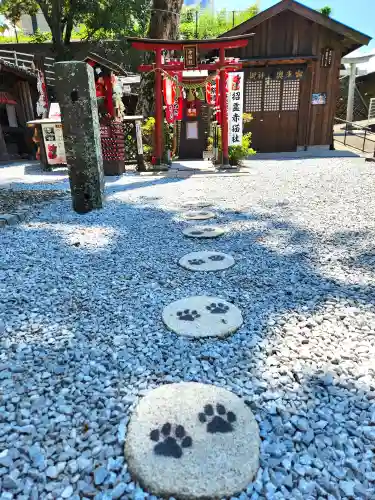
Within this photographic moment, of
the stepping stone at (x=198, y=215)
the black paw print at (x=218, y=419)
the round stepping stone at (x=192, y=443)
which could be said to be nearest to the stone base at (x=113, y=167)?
the stepping stone at (x=198, y=215)

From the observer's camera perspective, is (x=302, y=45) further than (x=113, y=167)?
Yes

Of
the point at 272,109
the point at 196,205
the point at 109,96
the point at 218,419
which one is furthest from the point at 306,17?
the point at 218,419

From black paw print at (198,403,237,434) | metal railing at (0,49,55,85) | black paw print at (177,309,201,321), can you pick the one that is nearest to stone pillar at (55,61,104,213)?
black paw print at (177,309,201,321)

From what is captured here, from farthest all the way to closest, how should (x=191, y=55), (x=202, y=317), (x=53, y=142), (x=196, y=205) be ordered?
(x=53, y=142) < (x=191, y=55) < (x=196, y=205) < (x=202, y=317)

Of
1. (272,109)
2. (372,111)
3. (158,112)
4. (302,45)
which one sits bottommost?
(158,112)

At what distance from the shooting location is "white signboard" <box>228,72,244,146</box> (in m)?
8.87

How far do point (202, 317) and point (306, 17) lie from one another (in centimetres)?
1293

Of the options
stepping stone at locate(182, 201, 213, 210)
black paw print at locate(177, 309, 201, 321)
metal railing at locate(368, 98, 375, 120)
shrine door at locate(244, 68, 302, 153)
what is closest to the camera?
black paw print at locate(177, 309, 201, 321)

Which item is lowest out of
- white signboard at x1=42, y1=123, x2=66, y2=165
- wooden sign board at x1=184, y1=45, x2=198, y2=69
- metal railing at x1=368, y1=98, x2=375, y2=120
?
white signboard at x1=42, y1=123, x2=66, y2=165

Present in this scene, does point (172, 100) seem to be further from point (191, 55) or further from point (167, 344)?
point (167, 344)

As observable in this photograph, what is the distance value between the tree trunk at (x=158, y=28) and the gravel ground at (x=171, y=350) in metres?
7.73

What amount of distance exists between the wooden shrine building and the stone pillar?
8.79 meters

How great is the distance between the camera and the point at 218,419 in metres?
1.43

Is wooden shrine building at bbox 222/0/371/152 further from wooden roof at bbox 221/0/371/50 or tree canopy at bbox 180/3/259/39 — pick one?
tree canopy at bbox 180/3/259/39
